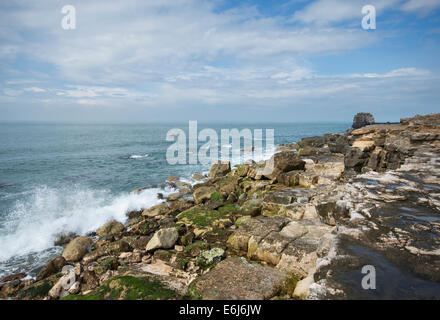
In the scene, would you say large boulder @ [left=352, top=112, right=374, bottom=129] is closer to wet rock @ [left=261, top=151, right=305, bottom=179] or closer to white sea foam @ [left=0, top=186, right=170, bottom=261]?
wet rock @ [left=261, top=151, right=305, bottom=179]

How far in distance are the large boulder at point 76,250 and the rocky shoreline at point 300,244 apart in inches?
1.8

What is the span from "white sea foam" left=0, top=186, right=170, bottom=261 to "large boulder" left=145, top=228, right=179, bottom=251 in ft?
25.4

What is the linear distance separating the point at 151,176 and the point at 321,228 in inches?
971

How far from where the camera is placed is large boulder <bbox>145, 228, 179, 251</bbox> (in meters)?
9.40

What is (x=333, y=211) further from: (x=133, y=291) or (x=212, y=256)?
(x=133, y=291)

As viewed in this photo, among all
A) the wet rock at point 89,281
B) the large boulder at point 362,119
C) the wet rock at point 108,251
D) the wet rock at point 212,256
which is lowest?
the wet rock at point 108,251

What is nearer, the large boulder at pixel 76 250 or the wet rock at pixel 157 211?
the large boulder at pixel 76 250

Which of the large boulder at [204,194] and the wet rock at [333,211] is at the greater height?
the wet rock at [333,211]

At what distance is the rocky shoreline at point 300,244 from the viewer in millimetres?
3129

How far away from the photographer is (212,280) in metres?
4.23

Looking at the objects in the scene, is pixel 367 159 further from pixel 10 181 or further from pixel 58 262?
pixel 10 181

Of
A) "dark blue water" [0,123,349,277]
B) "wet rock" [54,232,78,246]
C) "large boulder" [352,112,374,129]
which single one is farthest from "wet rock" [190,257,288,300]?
"large boulder" [352,112,374,129]

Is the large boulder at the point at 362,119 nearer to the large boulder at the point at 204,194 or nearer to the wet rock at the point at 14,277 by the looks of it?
the large boulder at the point at 204,194

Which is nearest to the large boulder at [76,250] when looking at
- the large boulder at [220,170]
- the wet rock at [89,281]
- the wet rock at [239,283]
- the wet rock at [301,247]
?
the wet rock at [89,281]
